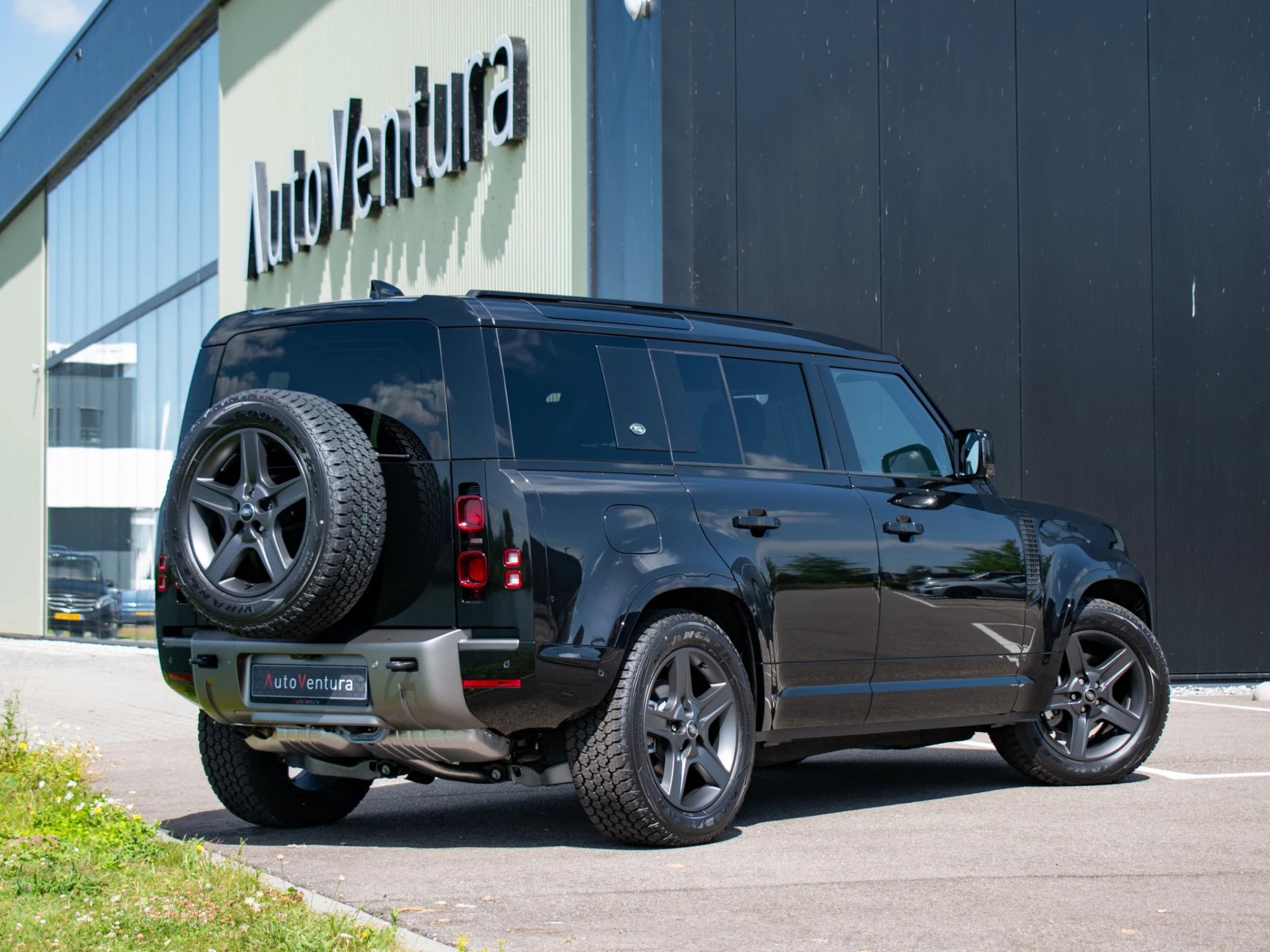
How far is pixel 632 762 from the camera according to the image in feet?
19.8

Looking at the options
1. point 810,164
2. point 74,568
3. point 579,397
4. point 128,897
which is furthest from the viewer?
point 74,568

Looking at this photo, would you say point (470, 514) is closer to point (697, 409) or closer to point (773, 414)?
point (697, 409)

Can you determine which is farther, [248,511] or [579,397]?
[579,397]

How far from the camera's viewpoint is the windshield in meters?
30.3

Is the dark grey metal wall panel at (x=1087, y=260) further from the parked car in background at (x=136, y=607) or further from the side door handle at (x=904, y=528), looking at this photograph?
the parked car in background at (x=136, y=607)

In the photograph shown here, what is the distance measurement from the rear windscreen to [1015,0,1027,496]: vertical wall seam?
892cm

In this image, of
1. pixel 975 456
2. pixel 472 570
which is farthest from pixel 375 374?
pixel 975 456

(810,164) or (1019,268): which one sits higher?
(810,164)

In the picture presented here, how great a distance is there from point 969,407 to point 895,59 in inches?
116

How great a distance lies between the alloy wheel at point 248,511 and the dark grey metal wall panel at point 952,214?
878 cm

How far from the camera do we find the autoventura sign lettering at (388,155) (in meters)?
15.8

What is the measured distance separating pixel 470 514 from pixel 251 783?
171 cm

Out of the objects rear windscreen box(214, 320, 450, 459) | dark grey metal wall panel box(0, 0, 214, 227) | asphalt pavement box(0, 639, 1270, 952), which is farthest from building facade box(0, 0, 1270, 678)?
dark grey metal wall panel box(0, 0, 214, 227)

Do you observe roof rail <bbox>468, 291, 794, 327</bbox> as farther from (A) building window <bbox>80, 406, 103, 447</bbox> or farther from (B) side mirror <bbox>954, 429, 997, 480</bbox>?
(A) building window <bbox>80, 406, 103, 447</bbox>
